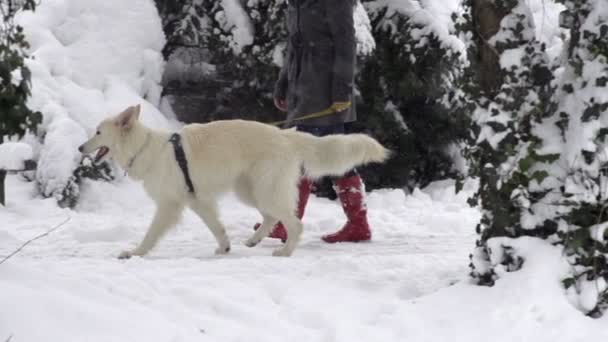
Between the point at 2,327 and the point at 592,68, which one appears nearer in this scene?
the point at 2,327

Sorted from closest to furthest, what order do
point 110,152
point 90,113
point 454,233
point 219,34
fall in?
point 110,152 < point 454,233 < point 90,113 < point 219,34

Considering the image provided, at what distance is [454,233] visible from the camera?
6152 mm

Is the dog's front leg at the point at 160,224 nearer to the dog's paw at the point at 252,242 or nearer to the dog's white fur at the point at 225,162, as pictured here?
the dog's white fur at the point at 225,162

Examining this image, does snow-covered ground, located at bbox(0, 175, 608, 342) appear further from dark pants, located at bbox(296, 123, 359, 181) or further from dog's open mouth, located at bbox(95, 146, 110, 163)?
dark pants, located at bbox(296, 123, 359, 181)

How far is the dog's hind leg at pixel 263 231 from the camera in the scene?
17.5ft

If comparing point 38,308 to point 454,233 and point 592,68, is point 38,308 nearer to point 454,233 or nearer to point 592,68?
point 592,68

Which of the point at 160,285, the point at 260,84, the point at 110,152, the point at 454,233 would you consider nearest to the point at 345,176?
the point at 454,233

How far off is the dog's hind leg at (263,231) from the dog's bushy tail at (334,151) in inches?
21.6

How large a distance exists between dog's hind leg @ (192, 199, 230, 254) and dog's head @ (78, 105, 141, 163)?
2.42ft

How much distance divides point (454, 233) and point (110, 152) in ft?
9.98

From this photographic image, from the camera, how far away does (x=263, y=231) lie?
5.40 meters

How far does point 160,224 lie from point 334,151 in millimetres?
1351

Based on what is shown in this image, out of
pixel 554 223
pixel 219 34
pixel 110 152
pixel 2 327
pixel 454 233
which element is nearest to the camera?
pixel 2 327

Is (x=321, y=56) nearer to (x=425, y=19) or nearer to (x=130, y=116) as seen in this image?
(x=130, y=116)
